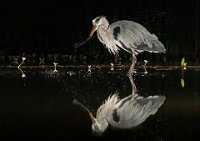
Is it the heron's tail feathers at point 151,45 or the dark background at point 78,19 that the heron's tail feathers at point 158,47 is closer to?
the heron's tail feathers at point 151,45

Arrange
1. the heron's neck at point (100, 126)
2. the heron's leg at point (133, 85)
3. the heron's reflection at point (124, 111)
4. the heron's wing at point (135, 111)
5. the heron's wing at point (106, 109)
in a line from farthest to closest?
the heron's leg at point (133, 85)
the heron's wing at point (106, 109)
the heron's wing at point (135, 111)
the heron's reflection at point (124, 111)
the heron's neck at point (100, 126)

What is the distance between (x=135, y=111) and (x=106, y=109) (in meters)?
0.36

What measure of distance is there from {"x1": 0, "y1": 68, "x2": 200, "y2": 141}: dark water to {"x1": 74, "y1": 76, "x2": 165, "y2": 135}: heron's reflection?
0.08 meters

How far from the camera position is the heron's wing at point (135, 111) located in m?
5.14

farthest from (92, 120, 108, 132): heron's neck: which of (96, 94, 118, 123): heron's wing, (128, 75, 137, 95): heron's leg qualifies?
A: (128, 75, 137, 95): heron's leg

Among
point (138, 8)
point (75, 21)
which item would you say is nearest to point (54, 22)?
point (75, 21)

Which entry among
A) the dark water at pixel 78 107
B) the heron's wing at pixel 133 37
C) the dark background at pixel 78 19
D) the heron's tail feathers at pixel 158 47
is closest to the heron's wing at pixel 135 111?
the dark water at pixel 78 107

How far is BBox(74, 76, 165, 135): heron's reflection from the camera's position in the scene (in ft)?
16.5

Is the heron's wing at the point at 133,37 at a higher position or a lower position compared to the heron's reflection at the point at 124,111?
higher

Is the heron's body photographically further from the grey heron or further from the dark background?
the dark background

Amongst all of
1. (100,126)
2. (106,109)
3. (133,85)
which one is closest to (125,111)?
(106,109)

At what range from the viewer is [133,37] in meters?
11.2

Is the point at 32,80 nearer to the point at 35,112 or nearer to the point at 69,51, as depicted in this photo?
the point at 35,112

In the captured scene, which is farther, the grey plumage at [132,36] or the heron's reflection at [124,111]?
the grey plumage at [132,36]
